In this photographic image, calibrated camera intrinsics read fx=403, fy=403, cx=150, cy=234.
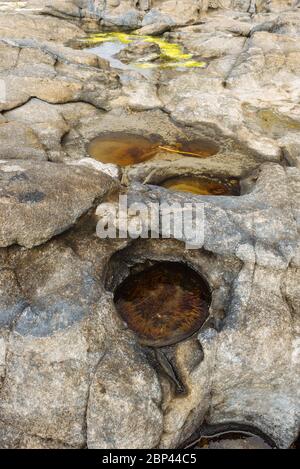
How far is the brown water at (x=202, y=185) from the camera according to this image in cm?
992

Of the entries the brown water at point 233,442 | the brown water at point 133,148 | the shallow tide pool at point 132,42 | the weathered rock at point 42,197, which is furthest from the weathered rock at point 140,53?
the brown water at point 233,442

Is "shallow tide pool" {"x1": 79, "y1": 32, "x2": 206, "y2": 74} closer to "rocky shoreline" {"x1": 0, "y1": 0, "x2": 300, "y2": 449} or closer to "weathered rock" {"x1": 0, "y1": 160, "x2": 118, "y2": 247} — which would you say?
"rocky shoreline" {"x1": 0, "y1": 0, "x2": 300, "y2": 449}

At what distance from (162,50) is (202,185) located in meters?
12.9

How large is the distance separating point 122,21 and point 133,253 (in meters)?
22.6

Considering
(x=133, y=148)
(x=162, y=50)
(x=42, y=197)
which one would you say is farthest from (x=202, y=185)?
(x=162, y=50)

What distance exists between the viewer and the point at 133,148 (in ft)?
38.3

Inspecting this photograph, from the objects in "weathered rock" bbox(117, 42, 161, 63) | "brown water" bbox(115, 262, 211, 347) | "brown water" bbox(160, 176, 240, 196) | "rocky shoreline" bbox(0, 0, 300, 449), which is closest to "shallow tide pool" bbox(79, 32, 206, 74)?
"weathered rock" bbox(117, 42, 161, 63)

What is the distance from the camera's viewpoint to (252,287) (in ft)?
22.0

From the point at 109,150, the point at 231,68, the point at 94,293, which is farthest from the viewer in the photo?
the point at 231,68

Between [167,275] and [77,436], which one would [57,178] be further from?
[77,436]

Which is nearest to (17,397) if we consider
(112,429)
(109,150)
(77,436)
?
(77,436)

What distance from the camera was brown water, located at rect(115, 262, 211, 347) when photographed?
6.66 meters

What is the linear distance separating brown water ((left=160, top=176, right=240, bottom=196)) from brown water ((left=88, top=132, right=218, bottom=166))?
129 centimetres

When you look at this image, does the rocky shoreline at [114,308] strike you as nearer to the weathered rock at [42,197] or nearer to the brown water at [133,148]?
the weathered rock at [42,197]
